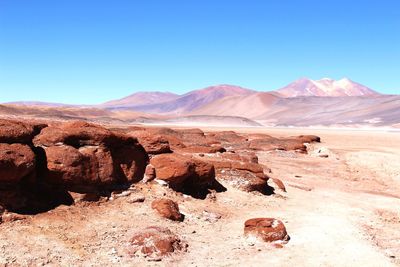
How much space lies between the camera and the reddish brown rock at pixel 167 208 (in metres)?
11.4

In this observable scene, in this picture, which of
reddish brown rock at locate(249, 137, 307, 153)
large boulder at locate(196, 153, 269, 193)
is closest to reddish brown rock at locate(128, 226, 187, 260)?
large boulder at locate(196, 153, 269, 193)

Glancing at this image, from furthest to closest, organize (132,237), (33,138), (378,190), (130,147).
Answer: (378,190) → (130,147) → (33,138) → (132,237)

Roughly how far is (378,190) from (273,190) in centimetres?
645

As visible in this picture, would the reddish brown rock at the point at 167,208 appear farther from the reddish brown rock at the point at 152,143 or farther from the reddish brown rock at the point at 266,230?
the reddish brown rock at the point at 152,143

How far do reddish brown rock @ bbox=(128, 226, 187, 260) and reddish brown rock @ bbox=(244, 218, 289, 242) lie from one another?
70.3 inches

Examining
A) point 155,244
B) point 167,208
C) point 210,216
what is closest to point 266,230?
point 210,216

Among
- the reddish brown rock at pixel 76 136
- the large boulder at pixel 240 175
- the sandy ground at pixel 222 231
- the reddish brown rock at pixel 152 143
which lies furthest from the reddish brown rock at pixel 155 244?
the large boulder at pixel 240 175

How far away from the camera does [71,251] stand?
8898 millimetres

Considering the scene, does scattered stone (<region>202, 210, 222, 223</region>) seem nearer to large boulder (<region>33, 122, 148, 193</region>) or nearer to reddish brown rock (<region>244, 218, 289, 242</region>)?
reddish brown rock (<region>244, 218, 289, 242</region>)

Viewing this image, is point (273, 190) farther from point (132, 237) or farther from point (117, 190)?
point (132, 237)

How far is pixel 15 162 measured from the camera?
965cm

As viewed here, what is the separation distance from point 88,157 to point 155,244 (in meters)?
3.37

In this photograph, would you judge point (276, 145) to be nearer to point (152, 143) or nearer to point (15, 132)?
point (152, 143)

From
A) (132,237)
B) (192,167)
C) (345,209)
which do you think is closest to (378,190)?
(345,209)
